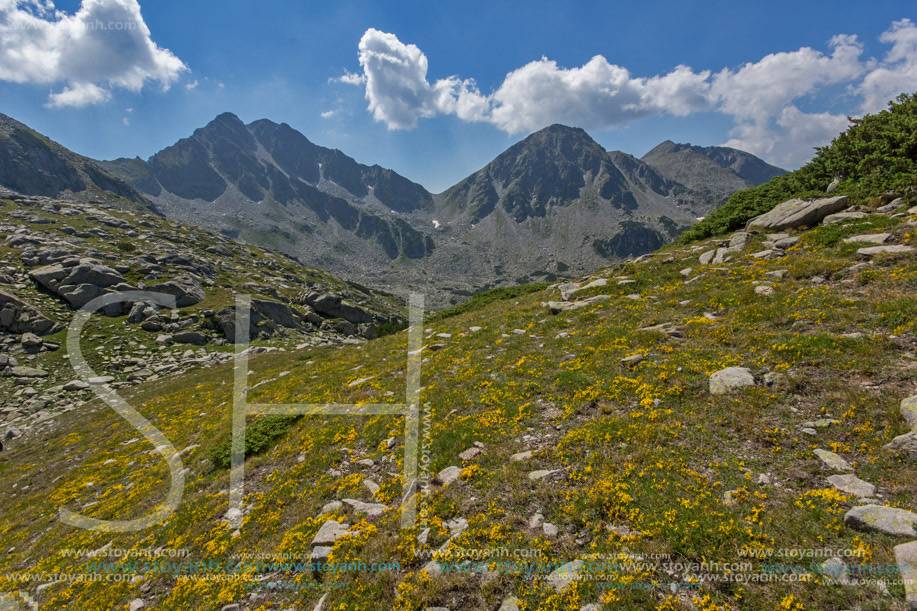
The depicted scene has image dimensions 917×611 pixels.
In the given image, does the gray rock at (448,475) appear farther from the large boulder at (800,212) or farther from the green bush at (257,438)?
the large boulder at (800,212)

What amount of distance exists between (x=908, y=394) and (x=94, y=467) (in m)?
30.8

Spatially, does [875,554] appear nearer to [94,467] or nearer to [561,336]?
[561,336]

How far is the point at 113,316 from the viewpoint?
49875mm

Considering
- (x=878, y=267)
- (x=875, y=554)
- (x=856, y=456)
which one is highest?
(x=878, y=267)

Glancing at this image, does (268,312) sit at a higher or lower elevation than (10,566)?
higher

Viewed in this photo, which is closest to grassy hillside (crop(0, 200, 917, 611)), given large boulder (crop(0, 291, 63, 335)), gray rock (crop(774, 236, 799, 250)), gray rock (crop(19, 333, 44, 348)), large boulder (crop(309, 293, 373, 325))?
gray rock (crop(774, 236, 799, 250))

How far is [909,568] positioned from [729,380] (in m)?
5.73

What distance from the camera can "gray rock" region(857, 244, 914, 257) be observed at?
14.3 metres

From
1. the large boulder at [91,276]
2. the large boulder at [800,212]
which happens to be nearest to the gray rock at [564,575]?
the large boulder at [800,212]

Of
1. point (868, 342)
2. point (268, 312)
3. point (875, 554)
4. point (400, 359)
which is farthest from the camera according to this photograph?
point (268, 312)

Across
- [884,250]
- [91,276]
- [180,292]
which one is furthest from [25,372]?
[884,250]

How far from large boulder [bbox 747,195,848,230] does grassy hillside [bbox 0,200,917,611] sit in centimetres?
361

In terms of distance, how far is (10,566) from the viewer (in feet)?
36.1

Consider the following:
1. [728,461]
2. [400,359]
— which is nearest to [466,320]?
[400,359]
